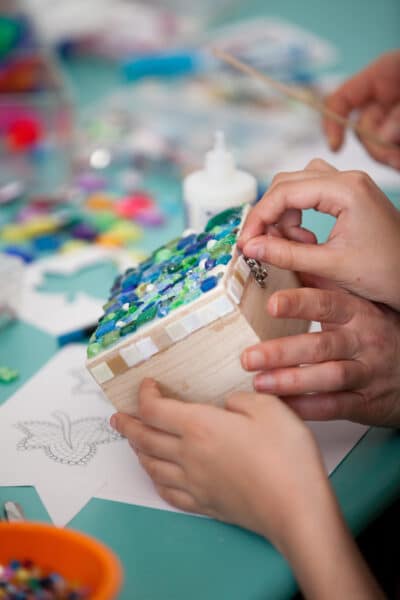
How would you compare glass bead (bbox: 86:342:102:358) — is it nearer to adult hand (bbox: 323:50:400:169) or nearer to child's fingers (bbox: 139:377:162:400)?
child's fingers (bbox: 139:377:162:400)

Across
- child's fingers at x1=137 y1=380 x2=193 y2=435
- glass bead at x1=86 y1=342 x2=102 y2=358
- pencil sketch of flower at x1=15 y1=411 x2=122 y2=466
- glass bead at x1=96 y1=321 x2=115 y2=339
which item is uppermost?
glass bead at x1=96 y1=321 x2=115 y2=339

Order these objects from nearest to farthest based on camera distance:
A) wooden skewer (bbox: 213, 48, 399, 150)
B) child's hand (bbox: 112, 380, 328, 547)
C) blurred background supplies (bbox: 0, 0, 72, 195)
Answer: child's hand (bbox: 112, 380, 328, 547), wooden skewer (bbox: 213, 48, 399, 150), blurred background supplies (bbox: 0, 0, 72, 195)

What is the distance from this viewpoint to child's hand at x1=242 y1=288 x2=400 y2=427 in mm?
549

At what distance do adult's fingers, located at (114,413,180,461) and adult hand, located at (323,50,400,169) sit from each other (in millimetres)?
649

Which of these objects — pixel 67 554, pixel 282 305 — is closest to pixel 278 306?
pixel 282 305

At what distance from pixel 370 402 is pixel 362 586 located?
170 mm

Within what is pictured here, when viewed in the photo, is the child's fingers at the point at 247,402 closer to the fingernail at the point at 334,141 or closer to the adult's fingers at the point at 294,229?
the adult's fingers at the point at 294,229

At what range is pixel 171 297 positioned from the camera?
1.82 ft

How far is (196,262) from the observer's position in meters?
0.59

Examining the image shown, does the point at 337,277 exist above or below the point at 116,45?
below

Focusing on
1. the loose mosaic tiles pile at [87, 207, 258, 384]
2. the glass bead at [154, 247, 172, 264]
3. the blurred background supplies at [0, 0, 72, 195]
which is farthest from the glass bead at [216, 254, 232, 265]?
the blurred background supplies at [0, 0, 72, 195]

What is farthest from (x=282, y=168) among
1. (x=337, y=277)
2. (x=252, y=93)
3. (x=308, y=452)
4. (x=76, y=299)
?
(x=308, y=452)

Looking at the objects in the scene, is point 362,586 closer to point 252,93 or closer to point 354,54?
point 252,93

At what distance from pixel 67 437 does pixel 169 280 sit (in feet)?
0.62
